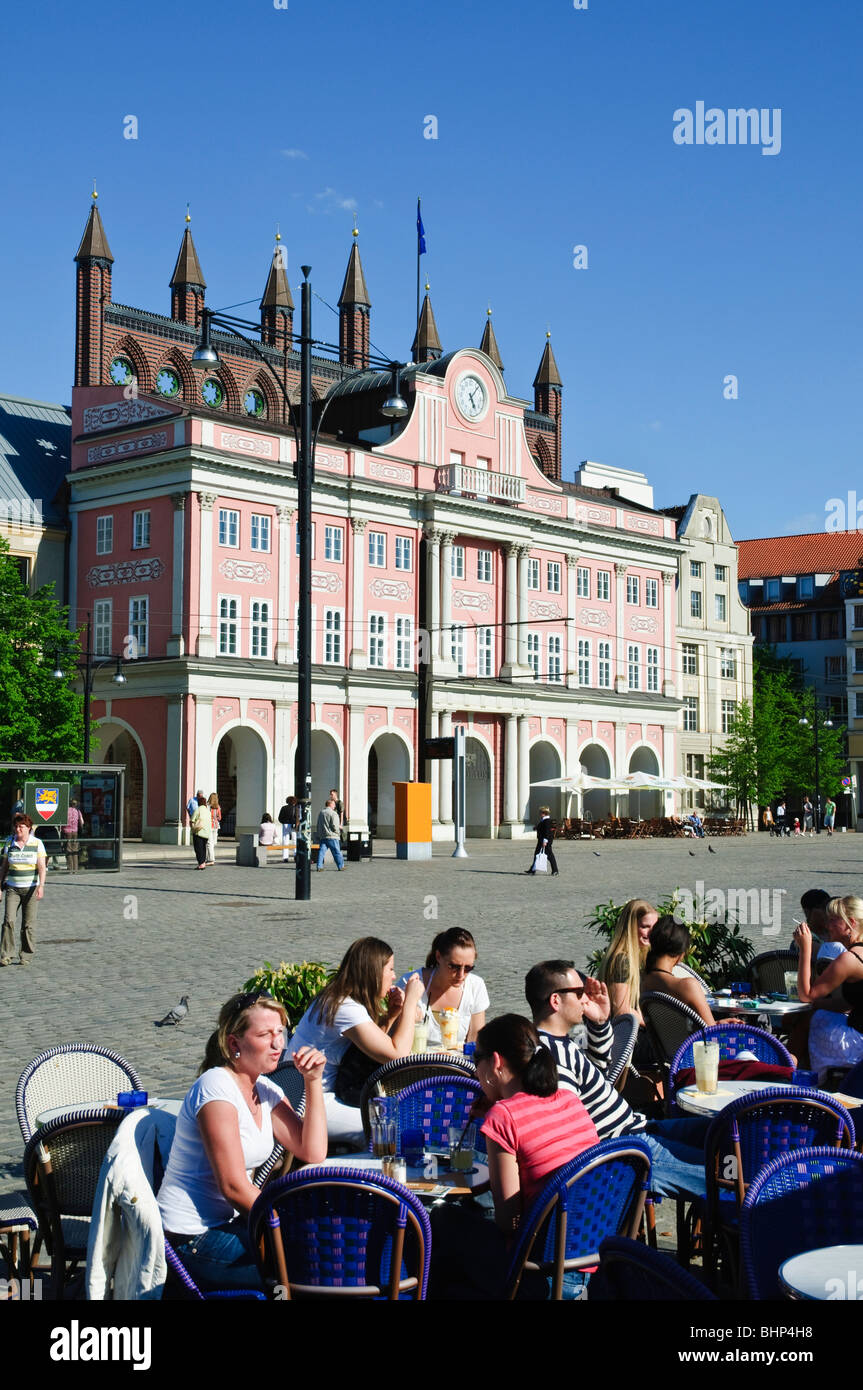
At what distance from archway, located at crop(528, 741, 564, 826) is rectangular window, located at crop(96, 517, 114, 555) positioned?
20.4 metres

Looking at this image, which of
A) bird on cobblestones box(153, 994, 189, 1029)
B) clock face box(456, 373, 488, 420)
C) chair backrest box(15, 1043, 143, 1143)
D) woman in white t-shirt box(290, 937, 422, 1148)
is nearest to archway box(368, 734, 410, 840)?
clock face box(456, 373, 488, 420)

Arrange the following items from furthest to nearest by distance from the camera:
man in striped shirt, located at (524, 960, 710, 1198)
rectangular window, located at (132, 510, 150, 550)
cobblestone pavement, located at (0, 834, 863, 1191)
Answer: rectangular window, located at (132, 510, 150, 550) → cobblestone pavement, located at (0, 834, 863, 1191) → man in striped shirt, located at (524, 960, 710, 1198)

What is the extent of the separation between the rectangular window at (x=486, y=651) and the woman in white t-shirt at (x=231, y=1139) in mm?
53864

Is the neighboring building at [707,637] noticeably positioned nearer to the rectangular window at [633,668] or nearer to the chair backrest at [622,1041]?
the rectangular window at [633,668]

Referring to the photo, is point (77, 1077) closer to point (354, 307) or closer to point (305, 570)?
point (305, 570)

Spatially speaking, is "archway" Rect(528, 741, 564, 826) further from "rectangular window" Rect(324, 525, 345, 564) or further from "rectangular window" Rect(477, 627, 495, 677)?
"rectangular window" Rect(324, 525, 345, 564)

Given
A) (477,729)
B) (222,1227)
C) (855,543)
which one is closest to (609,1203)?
(222,1227)

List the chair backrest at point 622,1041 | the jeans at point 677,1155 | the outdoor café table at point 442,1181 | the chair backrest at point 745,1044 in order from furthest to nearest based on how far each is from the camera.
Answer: the chair backrest at point 745,1044
the chair backrest at point 622,1041
the jeans at point 677,1155
the outdoor café table at point 442,1181

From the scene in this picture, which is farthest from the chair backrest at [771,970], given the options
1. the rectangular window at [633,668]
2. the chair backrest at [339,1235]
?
the rectangular window at [633,668]

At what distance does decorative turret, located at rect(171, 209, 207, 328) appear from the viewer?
205 feet

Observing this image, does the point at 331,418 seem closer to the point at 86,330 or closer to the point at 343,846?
the point at 86,330

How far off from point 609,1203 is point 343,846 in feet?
126

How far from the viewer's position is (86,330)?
2228 inches

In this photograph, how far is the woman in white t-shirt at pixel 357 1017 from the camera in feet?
22.7
